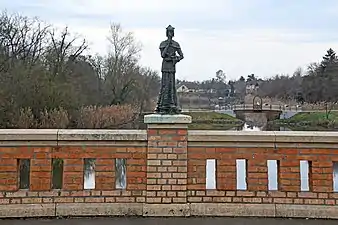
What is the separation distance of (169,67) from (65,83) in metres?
21.7

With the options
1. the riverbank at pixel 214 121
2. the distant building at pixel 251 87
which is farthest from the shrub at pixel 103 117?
the distant building at pixel 251 87

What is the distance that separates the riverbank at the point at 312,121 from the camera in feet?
122

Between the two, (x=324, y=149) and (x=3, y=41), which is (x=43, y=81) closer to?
A: (x=3, y=41)

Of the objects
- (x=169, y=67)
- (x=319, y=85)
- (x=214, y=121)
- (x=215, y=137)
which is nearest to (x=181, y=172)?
(x=215, y=137)

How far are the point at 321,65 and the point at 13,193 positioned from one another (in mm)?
56200

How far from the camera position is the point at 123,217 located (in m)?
5.10

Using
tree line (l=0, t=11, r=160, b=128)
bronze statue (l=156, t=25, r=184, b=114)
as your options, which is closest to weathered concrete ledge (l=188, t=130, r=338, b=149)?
bronze statue (l=156, t=25, r=184, b=114)

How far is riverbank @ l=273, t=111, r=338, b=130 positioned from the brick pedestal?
3302 cm

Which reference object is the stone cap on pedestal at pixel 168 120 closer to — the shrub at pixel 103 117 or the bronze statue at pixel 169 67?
the bronze statue at pixel 169 67

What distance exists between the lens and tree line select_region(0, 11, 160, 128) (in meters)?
22.2

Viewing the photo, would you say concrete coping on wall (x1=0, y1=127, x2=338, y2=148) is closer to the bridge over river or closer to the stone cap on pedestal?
the stone cap on pedestal

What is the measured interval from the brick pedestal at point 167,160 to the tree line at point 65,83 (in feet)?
57.1

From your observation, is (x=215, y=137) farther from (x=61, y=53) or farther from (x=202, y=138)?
(x=61, y=53)

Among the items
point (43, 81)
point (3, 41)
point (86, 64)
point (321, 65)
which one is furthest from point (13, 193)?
point (321, 65)
